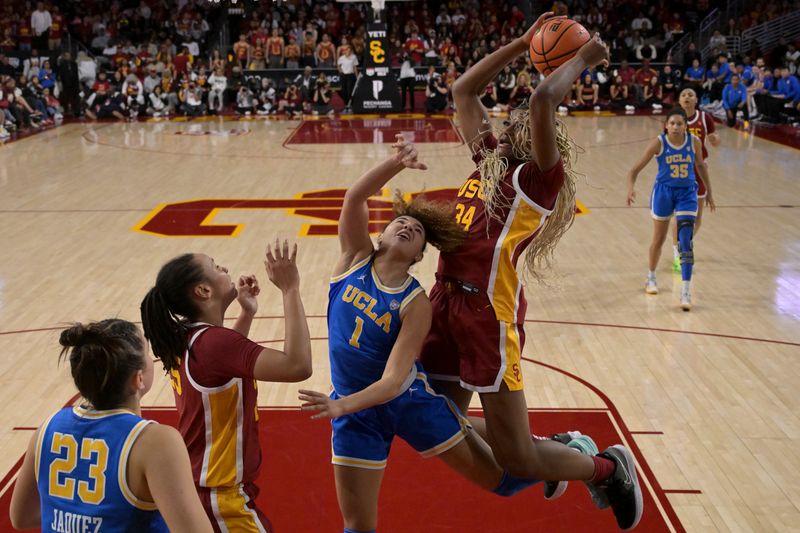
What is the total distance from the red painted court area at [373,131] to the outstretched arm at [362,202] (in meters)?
13.8

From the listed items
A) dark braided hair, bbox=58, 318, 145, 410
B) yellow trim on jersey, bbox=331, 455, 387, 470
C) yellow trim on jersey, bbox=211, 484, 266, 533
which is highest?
dark braided hair, bbox=58, 318, 145, 410

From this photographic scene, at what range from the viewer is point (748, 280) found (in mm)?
8531

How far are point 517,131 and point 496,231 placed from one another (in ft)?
1.43

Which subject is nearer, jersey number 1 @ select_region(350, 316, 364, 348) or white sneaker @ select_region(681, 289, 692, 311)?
jersey number 1 @ select_region(350, 316, 364, 348)

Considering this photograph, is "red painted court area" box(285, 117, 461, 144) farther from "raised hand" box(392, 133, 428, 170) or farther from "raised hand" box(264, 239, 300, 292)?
"raised hand" box(264, 239, 300, 292)

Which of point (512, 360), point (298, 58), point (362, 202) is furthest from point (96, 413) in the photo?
point (298, 58)

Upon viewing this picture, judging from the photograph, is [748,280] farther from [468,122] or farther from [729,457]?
[468,122]

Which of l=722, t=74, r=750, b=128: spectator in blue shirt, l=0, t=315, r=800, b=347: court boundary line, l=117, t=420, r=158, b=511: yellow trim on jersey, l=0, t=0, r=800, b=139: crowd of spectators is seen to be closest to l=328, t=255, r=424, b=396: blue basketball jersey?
l=117, t=420, r=158, b=511: yellow trim on jersey

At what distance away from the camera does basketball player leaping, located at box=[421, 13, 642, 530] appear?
12.3ft

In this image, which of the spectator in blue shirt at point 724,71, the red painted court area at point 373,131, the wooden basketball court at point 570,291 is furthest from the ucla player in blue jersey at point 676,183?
the spectator in blue shirt at point 724,71

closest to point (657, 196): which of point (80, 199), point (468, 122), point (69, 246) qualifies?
point (468, 122)

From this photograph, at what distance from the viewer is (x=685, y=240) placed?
25.5 feet

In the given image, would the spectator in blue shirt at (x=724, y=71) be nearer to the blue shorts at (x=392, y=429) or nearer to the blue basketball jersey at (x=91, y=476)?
the blue shorts at (x=392, y=429)

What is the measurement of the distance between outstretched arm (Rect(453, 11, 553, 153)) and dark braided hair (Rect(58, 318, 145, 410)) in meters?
2.00
